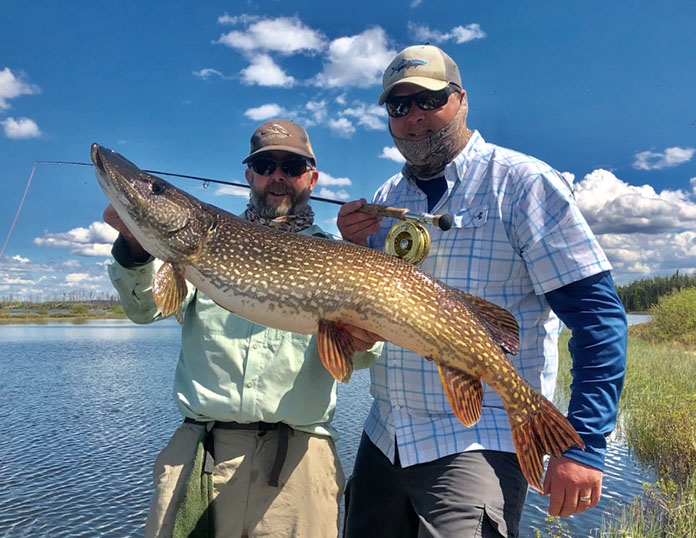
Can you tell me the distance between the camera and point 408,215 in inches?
116

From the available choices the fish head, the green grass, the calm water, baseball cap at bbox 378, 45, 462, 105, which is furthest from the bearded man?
the calm water

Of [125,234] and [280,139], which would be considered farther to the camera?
[280,139]

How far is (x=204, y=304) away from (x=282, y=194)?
3.25 ft

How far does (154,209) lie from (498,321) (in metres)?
→ 2.02

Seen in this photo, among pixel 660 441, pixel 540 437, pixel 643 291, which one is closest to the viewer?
pixel 540 437

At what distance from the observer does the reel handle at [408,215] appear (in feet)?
9.32

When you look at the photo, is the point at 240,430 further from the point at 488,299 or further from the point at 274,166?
the point at 274,166

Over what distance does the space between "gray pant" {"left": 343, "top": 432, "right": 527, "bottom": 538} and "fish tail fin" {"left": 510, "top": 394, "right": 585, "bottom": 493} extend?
0.92ft

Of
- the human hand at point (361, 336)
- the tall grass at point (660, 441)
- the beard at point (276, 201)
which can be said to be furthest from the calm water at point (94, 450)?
the beard at point (276, 201)

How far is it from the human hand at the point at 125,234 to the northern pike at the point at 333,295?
0.12m

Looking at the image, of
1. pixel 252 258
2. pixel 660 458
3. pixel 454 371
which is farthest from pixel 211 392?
pixel 660 458

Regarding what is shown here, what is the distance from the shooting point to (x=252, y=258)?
2885 millimetres

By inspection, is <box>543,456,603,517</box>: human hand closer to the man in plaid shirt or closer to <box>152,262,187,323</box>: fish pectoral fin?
the man in plaid shirt

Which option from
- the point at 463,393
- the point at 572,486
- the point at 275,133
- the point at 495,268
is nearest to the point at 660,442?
the point at 572,486
